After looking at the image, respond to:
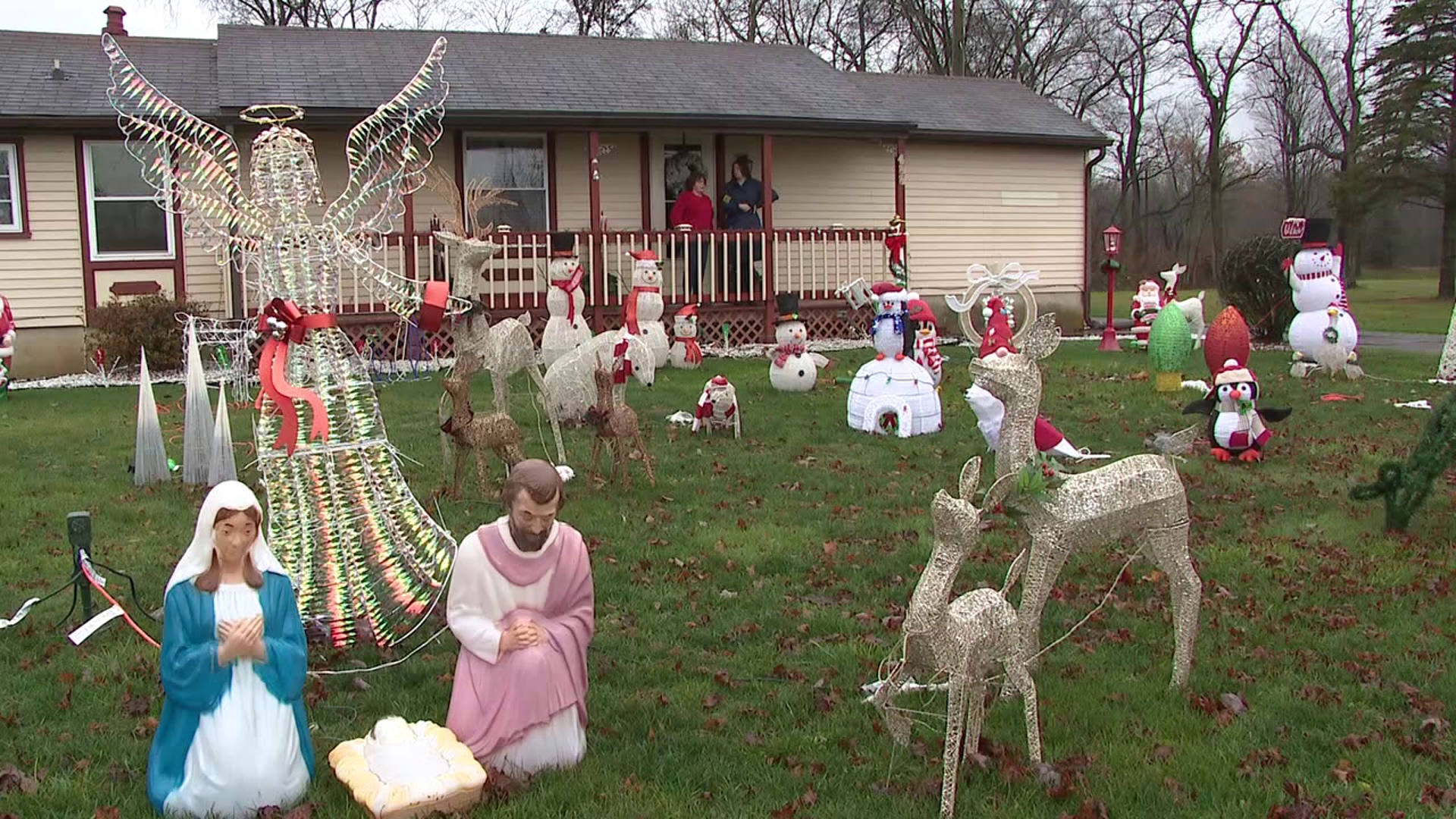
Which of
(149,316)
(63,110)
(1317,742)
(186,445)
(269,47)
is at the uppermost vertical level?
(269,47)

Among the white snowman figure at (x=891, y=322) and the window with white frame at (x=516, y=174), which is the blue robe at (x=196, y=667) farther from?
the window with white frame at (x=516, y=174)

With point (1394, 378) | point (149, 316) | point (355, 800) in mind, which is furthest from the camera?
point (149, 316)

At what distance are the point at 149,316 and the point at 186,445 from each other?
756 centimetres

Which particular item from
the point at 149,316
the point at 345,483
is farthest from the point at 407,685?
the point at 149,316

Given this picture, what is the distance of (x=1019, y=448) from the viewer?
15.2 ft

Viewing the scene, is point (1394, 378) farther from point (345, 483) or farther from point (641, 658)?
point (345, 483)

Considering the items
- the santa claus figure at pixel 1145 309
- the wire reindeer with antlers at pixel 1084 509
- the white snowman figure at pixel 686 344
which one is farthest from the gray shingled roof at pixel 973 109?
the wire reindeer with antlers at pixel 1084 509

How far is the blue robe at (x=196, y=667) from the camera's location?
3531mm

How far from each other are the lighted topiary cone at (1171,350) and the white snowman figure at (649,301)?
18.6 feet

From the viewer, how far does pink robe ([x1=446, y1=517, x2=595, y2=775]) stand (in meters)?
3.84

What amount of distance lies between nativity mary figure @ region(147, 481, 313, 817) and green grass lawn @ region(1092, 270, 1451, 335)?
66.6 ft

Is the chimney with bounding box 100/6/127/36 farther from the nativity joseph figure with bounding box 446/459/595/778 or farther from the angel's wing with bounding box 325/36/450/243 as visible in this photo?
the nativity joseph figure with bounding box 446/459/595/778

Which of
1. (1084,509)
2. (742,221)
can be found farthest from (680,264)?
(1084,509)

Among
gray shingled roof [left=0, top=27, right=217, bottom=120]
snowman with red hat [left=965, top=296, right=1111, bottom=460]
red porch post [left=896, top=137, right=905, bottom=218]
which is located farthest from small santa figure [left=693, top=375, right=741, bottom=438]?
red porch post [left=896, top=137, right=905, bottom=218]
